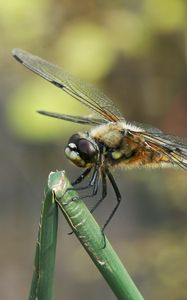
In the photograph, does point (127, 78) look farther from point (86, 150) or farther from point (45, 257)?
point (45, 257)

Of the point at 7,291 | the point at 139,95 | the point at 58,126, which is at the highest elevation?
the point at 139,95

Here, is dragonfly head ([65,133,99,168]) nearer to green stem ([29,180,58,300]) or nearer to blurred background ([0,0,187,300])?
green stem ([29,180,58,300])

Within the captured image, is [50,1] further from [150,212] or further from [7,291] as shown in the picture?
[7,291]

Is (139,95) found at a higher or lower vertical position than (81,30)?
lower

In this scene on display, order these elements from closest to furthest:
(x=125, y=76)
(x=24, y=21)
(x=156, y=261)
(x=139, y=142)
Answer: (x=139, y=142)
(x=156, y=261)
(x=24, y=21)
(x=125, y=76)

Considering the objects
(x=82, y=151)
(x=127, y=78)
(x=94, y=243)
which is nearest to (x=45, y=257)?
(x=94, y=243)

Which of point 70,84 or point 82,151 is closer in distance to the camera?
point 82,151

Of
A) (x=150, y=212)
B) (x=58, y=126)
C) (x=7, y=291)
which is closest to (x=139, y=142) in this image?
(x=58, y=126)

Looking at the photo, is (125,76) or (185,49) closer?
(185,49)
